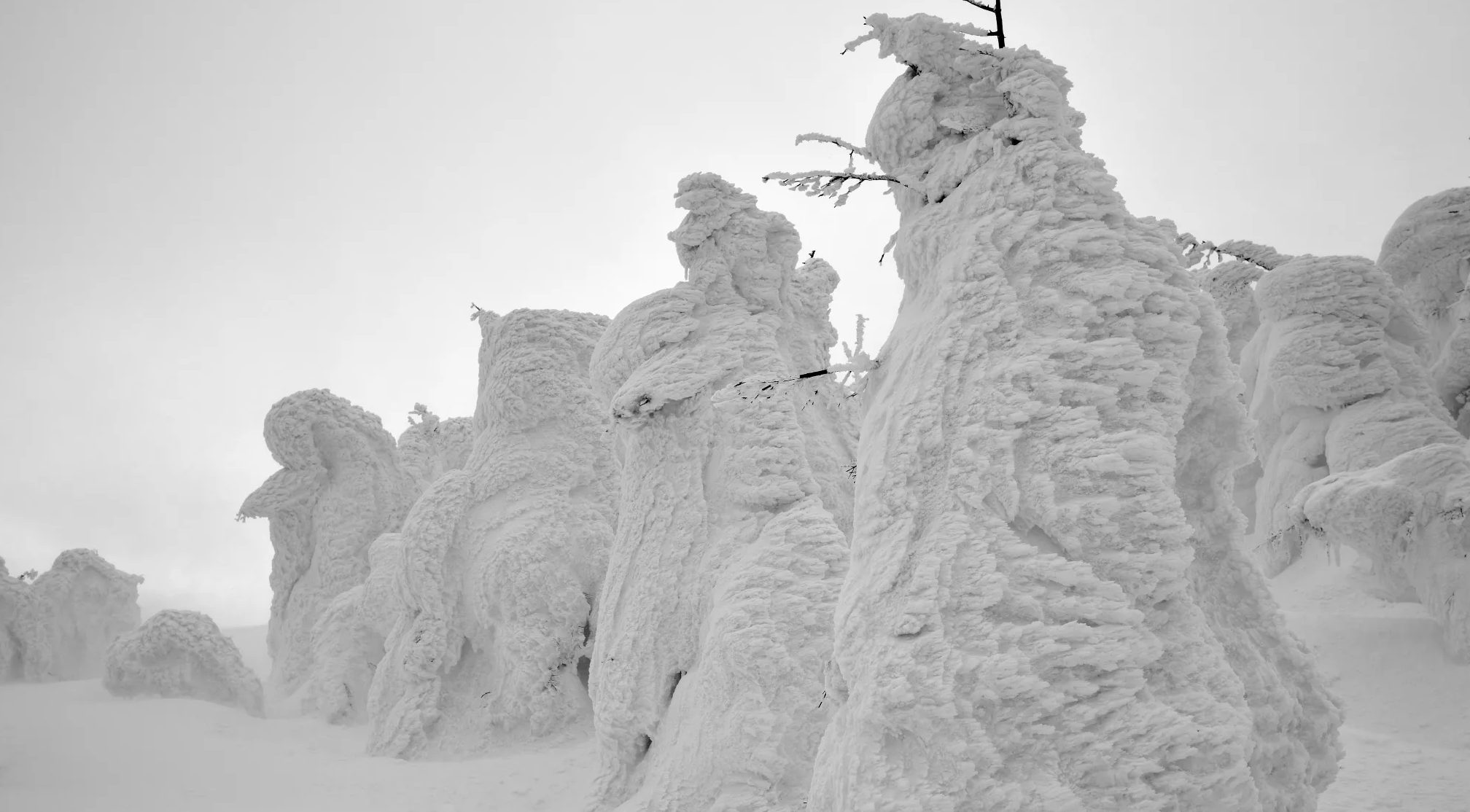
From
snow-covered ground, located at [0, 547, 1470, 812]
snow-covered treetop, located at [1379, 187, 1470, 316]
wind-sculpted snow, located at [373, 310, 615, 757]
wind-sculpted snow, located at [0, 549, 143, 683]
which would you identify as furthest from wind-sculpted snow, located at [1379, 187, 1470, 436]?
wind-sculpted snow, located at [0, 549, 143, 683]

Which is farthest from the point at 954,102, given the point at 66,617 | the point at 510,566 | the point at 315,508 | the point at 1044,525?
the point at 66,617

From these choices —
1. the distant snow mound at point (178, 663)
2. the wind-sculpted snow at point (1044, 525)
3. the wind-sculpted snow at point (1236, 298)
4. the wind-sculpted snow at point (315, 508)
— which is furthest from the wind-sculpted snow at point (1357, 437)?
the wind-sculpted snow at point (315, 508)

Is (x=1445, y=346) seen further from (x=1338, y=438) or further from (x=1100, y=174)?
(x=1100, y=174)

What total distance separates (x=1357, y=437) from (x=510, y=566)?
7.09 m

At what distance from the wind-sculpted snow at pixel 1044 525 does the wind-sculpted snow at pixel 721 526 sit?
42.9 inches

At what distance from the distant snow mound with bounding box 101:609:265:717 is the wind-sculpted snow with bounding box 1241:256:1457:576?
9437 mm

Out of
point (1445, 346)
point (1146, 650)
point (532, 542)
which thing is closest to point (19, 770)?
point (532, 542)

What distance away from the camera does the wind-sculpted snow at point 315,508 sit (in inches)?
436

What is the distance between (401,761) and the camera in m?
6.73

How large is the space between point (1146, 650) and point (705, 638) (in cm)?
245

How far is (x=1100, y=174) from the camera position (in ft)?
8.45

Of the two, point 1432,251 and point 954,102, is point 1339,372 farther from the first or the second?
point 954,102

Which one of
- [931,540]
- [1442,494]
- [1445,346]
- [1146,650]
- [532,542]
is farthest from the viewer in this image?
[1445,346]

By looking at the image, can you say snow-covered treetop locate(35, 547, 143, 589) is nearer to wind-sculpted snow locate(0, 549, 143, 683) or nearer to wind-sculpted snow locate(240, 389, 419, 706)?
wind-sculpted snow locate(0, 549, 143, 683)
